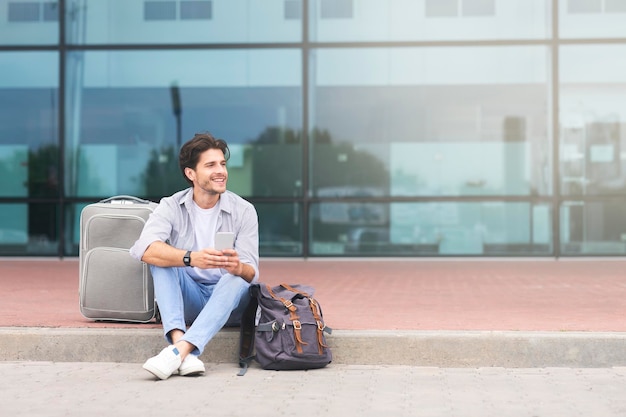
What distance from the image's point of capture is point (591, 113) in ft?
46.0

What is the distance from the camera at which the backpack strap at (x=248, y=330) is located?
19.5 ft

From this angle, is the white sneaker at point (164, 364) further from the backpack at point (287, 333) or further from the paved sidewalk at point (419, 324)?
the paved sidewalk at point (419, 324)

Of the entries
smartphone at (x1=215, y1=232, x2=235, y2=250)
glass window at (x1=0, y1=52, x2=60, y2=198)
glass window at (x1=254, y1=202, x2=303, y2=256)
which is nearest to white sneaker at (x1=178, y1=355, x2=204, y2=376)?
smartphone at (x1=215, y1=232, x2=235, y2=250)

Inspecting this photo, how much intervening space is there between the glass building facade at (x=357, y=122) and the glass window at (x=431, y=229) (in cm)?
2

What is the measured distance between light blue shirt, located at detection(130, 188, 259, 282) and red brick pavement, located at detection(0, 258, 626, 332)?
769 mm

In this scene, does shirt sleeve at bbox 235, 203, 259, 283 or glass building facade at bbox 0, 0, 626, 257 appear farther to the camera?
glass building facade at bbox 0, 0, 626, 257

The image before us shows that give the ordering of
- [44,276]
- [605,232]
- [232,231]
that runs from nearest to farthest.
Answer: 1. [232,231]
2. [44,276]
3. [605,232]

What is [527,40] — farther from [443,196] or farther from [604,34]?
[443,196]

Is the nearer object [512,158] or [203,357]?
[203,357]

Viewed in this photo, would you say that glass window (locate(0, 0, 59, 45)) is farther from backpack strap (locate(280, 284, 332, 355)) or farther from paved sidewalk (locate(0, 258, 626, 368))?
backpack strap (locate(280, 284, 332, 355))

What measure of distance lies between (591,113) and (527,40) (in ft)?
4.47

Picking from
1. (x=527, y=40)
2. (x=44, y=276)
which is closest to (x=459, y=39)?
(x=527, y=40)

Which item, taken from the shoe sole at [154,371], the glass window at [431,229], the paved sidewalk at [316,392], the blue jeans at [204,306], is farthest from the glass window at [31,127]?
the shoe sole at [154,371]

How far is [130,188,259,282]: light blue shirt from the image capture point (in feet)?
19.7
